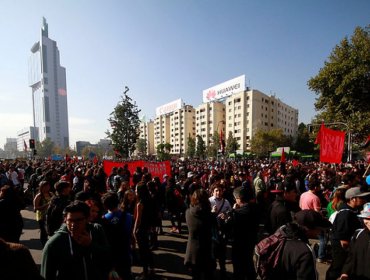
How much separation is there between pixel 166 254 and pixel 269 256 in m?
4.37

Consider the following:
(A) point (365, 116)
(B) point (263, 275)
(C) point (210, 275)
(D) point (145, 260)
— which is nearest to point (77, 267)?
(B) point (263, 275)

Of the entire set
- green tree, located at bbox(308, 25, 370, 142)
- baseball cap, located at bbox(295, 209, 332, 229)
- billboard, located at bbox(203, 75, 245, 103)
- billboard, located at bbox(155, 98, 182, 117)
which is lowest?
baseball cap, located at bbox(295, 209, 332, 229)

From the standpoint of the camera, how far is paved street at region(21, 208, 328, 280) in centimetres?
474

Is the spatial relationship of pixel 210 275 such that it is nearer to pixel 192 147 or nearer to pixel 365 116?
pixel 365 116

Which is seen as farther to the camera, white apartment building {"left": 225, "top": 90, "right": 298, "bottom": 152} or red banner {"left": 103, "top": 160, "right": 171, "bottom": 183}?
white apartment building {"left": 225, "top": 90, "right": 298, "bottom": 152}

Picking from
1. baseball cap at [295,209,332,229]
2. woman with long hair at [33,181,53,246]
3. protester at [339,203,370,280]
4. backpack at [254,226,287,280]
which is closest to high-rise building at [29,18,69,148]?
woman with long hair at [33,181,53,246]

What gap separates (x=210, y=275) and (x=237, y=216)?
1.04 meters

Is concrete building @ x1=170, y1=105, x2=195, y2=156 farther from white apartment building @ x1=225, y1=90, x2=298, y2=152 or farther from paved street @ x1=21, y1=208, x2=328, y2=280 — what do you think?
paved street @ x1=21, y1=208, x2=328, y2=280

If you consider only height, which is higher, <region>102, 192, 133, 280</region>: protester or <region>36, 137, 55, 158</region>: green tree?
<region>102, 192, 133, 280</region>: protester

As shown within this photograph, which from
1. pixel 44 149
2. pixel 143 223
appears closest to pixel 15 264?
pixel 143 223

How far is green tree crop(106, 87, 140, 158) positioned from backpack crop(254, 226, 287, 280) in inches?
1025

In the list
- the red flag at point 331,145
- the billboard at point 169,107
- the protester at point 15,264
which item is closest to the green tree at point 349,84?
the red flag at point 331,145

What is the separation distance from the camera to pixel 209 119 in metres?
91.1

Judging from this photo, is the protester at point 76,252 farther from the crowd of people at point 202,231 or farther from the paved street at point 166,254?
the paved street at point 166,254
